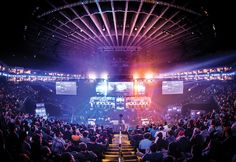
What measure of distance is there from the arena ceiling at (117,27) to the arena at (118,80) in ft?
0.16

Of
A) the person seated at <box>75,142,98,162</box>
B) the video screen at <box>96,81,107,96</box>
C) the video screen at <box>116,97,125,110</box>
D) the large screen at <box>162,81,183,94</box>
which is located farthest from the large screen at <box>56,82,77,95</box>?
the person seated at <box>75,142,98,162</box>

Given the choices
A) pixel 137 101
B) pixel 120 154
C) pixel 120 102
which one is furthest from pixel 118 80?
pixel 120 154

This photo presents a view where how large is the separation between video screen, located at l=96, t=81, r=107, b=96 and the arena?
4.2 inches

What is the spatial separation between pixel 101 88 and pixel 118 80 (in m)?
2.08

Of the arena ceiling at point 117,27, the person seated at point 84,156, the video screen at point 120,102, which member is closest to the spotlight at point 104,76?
the video screen at point 120,102

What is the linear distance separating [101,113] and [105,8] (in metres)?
20.4

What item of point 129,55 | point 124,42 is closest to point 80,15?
point 124,42

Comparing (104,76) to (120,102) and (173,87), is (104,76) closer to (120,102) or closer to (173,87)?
(120,102)

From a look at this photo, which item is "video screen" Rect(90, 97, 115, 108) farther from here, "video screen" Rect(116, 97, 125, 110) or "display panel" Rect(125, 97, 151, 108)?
"display panel" Rect(125, 97, 151, 108)

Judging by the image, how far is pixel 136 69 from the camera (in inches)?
936

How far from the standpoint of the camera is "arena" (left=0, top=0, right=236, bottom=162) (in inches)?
324

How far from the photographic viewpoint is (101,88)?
2684 centimetres

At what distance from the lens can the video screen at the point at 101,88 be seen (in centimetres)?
2673

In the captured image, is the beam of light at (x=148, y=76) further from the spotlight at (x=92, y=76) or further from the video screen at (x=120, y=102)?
the spotlight at (x=92, y=76)
